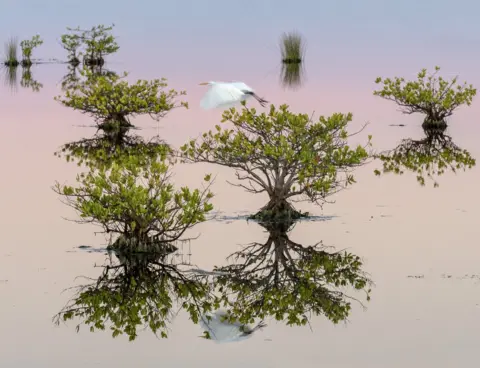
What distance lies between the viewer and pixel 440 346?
9938 mm

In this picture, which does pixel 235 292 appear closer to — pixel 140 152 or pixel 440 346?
pixel 440 346

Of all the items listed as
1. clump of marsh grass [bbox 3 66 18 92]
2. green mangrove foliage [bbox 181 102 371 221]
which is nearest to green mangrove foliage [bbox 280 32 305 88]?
clump of marsh grass [bbox 3 66 18 92]

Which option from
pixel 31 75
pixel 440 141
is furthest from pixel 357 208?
pixel 31 75

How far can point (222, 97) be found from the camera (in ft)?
51.0

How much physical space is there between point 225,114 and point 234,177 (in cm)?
456

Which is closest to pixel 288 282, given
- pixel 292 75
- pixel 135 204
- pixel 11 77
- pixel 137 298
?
pixel 137 298

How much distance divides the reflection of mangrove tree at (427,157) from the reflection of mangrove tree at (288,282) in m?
7.51

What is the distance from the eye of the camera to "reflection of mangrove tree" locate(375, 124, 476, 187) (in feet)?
75.8

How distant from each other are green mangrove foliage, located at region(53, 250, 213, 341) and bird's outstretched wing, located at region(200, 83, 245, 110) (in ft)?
9.39

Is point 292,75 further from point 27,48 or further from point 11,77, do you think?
point 27,48

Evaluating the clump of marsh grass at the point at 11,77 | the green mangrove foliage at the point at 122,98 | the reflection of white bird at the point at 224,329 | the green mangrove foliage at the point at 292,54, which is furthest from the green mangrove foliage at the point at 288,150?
the green mangrove foliage at the point at 292,54

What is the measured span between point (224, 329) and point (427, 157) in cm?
1514

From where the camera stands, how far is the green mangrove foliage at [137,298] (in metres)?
11.0

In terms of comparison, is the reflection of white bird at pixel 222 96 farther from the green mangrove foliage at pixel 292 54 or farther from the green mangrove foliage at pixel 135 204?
the green mangrove foliage at pixel 292 54
